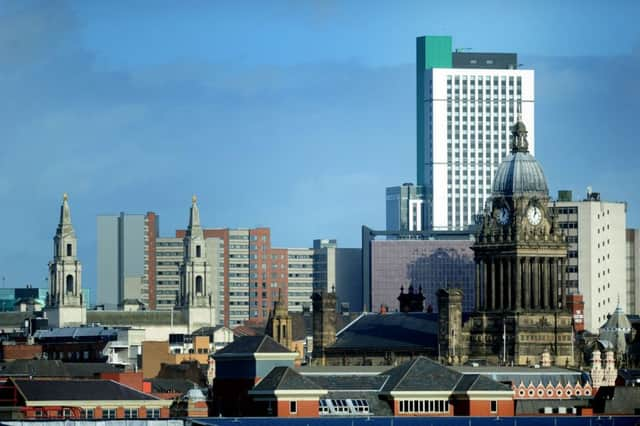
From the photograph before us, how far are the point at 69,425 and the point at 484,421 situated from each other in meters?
29.1

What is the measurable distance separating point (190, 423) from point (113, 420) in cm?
497

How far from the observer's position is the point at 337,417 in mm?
198500

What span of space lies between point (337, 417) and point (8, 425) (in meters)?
27.0

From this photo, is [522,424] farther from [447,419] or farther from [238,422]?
[238,422]

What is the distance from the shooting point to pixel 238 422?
193 metres

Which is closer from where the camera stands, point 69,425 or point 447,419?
point 69,425

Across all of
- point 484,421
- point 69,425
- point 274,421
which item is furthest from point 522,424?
point 69,425

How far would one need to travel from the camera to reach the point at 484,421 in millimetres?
197375

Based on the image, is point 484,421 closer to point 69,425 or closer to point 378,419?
point 378,419

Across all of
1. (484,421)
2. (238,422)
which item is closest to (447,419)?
(484,421)

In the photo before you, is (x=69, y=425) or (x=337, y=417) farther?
(x=337, y=417)

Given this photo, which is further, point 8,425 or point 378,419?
point 378,419

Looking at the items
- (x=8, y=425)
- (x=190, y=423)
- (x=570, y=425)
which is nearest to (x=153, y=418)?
(x=190, y=423)

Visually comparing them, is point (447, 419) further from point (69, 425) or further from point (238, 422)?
point (69, 425)
